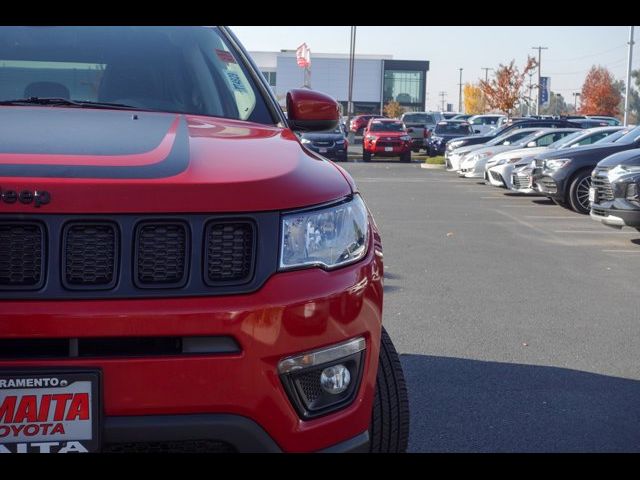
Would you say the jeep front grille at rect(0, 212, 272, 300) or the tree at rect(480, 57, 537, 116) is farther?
the tree at rect(480, 57, 537, 116)

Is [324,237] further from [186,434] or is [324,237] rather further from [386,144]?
[386,144]

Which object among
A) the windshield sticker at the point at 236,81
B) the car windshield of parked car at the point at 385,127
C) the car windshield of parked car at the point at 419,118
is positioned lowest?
the windshield sticker at the point at 236,81

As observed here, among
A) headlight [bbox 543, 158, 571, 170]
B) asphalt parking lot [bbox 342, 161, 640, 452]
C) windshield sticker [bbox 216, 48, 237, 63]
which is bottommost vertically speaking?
asphalt parking lot [bbox 342, 161, 640, 452]

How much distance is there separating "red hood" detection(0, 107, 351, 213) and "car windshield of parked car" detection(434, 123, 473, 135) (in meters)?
33.8

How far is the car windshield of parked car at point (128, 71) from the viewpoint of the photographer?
153 inches

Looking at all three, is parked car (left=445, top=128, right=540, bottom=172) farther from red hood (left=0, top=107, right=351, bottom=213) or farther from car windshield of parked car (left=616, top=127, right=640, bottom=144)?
red hood (left=0, top=107, right=351, bottom=213)

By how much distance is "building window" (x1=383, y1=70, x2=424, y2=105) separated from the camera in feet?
297

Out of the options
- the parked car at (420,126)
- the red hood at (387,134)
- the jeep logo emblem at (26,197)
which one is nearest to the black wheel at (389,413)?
the jeep logo emblem at (26,197)

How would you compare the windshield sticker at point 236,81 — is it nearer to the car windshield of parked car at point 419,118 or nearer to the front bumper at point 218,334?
the front bumper at point 218,334

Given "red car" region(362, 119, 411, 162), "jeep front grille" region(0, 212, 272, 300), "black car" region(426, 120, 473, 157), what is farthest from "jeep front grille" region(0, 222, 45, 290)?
"black car" region(426, 120, 473, 157)

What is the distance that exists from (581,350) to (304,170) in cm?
351

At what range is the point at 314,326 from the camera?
8.25ft

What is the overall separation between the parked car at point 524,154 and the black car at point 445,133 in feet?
51.7
